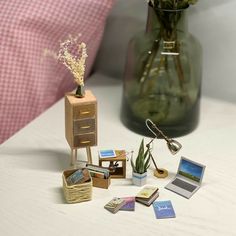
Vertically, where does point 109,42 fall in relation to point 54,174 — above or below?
above

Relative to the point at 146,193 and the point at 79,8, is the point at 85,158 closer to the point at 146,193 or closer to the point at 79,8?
the point at 146,193

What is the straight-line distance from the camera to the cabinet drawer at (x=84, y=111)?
0.85 metres

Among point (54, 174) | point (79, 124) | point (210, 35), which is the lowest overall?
point (54, 174)

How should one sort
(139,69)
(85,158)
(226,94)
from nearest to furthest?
(85,158)
(139,69)
(226,94)

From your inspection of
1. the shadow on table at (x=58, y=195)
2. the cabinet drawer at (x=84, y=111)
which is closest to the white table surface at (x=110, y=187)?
the shadow on table at (x=58, y=195)

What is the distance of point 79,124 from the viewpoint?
2.83ft

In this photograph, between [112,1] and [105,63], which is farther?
[105,63]

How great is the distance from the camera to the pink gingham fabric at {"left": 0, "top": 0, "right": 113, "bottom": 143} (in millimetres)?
1068

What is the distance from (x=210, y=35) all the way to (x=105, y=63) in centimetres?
31

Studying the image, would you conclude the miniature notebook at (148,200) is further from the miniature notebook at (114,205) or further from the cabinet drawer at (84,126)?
the cabinet drawer at (84,126)

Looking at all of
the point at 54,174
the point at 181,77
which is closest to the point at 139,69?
the point at 181,77

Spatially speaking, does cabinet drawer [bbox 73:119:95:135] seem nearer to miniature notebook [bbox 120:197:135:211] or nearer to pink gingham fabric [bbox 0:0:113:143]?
miniature notebook [bbox 120:197:135:211]

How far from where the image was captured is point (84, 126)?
34.2 inches

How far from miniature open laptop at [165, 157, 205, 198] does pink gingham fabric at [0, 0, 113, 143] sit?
0.40m
